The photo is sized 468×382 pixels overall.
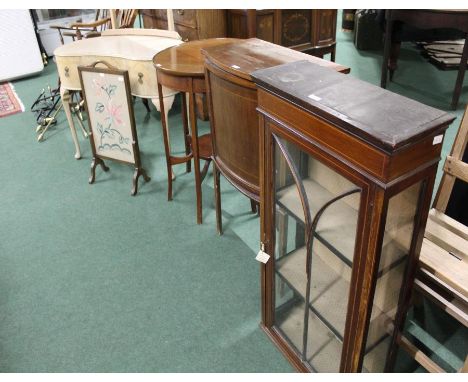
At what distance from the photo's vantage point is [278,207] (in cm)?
138

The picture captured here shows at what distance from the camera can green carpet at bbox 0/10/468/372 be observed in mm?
1721

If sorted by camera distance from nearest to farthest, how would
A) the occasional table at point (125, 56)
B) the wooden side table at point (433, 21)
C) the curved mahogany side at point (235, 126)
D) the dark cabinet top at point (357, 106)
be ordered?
the dark cabinet top at point (357, 106), the curved mahogany side at point (235, 126), the occasional table at point (125, 56), the wooden side table at point (433, 21)

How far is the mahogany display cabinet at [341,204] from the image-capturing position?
2.99 feet

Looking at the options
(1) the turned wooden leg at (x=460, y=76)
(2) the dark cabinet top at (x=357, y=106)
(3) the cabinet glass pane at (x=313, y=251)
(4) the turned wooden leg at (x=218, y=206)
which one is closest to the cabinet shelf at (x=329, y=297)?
(3) the cabinet glass pane at (x=313, y=251)

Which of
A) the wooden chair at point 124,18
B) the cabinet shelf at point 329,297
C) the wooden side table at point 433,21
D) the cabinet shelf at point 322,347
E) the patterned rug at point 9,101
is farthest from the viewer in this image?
the patterned rug at point 9,101

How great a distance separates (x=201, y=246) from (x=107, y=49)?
1.42 metres

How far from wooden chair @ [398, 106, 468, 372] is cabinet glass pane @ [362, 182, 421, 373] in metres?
0.12

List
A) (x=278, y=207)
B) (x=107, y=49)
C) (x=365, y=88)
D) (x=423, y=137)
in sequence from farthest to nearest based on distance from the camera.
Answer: (x=107, y=49)
(x=278, y=207)
(x=365, y=88)
(x=423, y=137)

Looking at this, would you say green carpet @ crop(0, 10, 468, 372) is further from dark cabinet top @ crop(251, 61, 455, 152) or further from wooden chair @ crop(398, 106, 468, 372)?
dark cabinet top @ crop(251, 61, 455, 152)

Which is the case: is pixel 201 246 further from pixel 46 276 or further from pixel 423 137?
pixel 423 137

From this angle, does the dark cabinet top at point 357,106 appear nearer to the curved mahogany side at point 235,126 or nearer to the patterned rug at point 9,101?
the curved mahogany side at point 235,126

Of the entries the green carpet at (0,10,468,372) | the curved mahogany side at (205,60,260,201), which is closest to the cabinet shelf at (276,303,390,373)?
the green carpet at (0,10,468,372)
